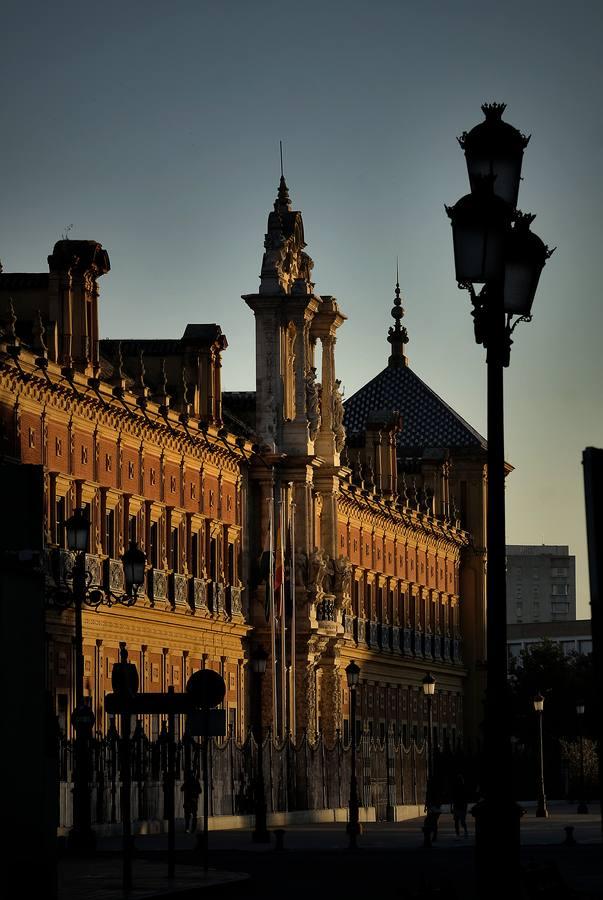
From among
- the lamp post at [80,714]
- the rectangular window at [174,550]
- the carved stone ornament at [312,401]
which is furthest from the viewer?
the carved stone ornament at [312,401]

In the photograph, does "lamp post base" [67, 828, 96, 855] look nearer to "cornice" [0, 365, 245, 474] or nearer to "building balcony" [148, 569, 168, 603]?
"cornice" [0, 365, 245, 474]

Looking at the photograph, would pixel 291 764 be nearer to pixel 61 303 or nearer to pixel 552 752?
pixel 61 303

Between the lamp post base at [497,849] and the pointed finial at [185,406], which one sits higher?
the pointed finial at [185,406]

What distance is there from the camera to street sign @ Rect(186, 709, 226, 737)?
2955 cm

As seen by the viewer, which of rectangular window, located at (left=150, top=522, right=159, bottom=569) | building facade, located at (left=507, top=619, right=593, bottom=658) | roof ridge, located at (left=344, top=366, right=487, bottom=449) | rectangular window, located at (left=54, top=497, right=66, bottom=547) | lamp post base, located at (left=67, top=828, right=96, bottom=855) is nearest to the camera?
lamp post base, located at (left=67, top=828, right=96, bottom=855)

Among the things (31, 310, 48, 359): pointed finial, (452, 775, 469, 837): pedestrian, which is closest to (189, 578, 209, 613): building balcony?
(452, 775, 469, 837): pedestrian

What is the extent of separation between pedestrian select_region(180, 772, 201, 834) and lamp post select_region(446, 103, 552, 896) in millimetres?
33733

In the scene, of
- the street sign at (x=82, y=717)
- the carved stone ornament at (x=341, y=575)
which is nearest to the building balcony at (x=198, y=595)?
the carved stone ornament at (x=341, y=575)

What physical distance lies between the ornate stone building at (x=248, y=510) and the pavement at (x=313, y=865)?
6953 mm

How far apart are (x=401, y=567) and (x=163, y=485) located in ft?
100

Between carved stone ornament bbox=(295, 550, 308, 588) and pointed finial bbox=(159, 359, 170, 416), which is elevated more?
pointed finial bbox=(159, 359, 170, 416)

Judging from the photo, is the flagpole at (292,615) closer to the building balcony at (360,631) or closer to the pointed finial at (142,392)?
the pointed finial at (142,392)

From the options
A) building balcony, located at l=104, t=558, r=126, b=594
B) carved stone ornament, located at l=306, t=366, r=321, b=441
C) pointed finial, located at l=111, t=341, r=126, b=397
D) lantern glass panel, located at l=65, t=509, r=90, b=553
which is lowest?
lantern glass panel, located at l=65, t=509, r=90, b=553

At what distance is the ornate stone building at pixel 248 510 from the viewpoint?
5550 centimetres
